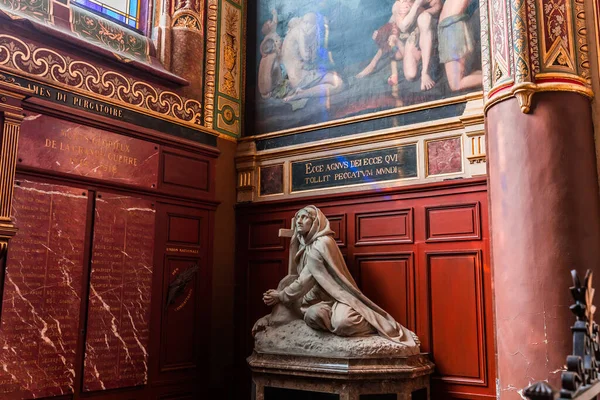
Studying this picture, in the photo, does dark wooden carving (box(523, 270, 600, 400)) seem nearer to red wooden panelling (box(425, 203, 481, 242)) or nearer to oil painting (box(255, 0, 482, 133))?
red wooden panelling (box(425, 203, 481, 242))

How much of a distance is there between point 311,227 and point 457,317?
5.61 ft

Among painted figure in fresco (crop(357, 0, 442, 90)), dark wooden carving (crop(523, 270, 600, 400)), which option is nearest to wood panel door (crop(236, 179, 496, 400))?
painted figure in fresco (crop(357, 0, 442, 90))

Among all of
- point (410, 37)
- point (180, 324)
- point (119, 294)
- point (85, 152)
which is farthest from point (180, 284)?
point (410, 37)

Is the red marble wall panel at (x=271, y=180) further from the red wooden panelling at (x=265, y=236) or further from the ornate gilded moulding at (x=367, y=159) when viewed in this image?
the red wooden panelling at (x=265, y=236)

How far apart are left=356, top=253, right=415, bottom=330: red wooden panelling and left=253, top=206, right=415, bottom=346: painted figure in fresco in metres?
0.39

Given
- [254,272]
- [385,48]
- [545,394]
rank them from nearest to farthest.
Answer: [545,394]
[385,48]
[254,272]

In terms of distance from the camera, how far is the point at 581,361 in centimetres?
206

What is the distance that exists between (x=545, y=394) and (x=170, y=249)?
217 inches

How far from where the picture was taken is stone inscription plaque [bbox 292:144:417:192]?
6504 mm

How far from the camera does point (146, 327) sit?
639cm

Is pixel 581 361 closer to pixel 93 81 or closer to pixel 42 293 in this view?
pixel 42 293

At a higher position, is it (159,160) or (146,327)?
(159,160)

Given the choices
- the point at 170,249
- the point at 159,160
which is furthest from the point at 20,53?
the point at 170,249

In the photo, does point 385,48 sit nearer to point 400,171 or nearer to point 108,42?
point 400,171
